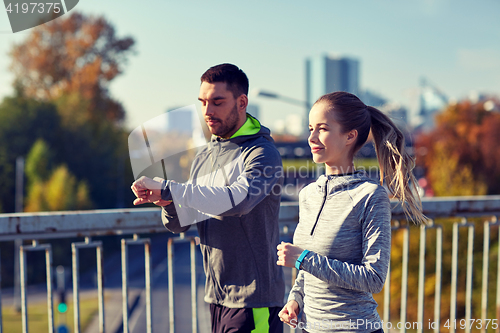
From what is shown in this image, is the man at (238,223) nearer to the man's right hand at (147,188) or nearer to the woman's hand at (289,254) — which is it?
the man's right hand at (147,188)

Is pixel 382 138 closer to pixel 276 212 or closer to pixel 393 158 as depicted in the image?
pixel 393 158

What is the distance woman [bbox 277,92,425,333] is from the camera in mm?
1638

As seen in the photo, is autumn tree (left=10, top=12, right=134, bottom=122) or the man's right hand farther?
autumn tree (left=10, top=12, right=134, bottom=122)

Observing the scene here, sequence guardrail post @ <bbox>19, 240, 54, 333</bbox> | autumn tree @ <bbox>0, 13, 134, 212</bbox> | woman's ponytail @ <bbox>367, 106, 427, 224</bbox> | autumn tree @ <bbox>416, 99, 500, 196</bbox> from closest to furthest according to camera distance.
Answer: woman's ponytail @ <bbox>367, 106, 427, 224</bbox>
guardrail post @ <bbox>19, 240, 54, 333</bbox>
autumn tree @ <bbox>416, 99, 500, 196</bbox>
autumn tree @ <bbox>0, 13, 134, 212</bbox>

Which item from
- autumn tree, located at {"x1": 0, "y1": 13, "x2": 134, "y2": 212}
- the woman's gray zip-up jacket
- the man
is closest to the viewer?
the woman's gray zip-up jacket

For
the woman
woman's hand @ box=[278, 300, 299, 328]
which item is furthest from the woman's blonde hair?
woman's hand @ box=[278, 300, 299, 328]

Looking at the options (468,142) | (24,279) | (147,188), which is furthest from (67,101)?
(147,188)

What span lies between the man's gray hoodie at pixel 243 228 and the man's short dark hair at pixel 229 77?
199 millimetres

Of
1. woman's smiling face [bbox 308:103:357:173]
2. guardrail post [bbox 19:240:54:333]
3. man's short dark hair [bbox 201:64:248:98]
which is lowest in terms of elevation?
guardrail post [bbox 19:240:54:333]

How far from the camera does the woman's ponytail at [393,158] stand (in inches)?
73.5

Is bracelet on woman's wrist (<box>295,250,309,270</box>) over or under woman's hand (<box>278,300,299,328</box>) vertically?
over

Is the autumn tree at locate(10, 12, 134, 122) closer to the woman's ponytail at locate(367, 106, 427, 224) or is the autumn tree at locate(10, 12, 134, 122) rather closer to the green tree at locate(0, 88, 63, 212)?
the green tree at locate(0, 88, 63, 212)

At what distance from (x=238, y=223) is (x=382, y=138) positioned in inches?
29.0

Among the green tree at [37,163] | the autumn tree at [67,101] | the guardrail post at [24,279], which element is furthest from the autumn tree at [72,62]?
the guardrail post at [24,279]
